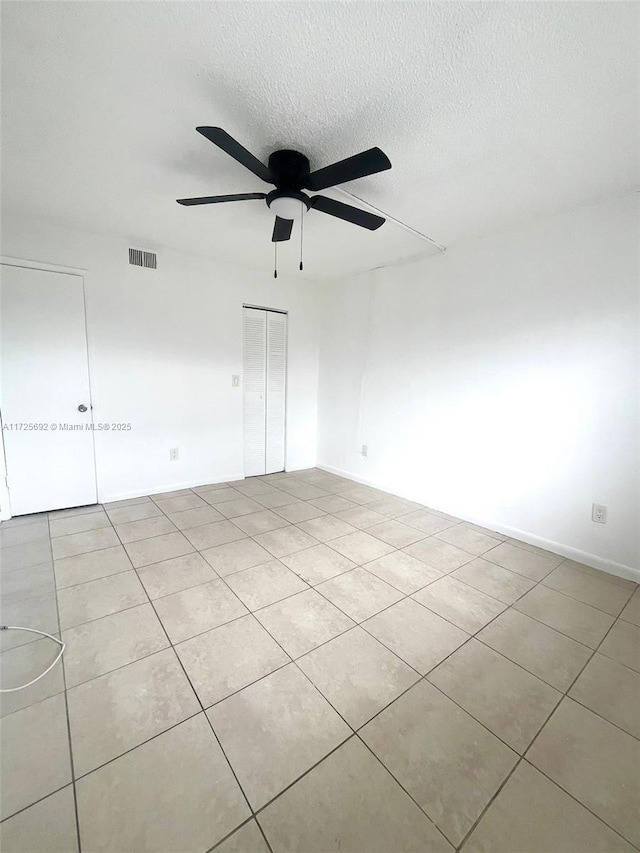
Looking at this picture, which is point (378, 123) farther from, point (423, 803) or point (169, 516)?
point (169, 516)

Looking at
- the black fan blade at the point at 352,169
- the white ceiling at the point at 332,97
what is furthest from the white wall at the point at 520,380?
the black fan blade at the point at 352,169

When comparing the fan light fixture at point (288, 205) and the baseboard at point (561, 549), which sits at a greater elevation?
the fan light fixture at point (288, 205)

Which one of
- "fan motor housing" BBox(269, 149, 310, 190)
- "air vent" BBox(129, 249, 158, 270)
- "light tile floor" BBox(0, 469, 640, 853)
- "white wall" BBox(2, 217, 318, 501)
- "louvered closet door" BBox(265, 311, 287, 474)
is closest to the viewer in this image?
"light tile floor" BBox(0, 469, 640, 853)

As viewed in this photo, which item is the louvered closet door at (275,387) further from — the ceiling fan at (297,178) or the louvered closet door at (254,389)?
the ceiling fan at (297,178)

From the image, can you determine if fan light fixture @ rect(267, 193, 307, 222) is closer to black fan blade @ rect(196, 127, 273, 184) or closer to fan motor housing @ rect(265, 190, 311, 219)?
fan motor housing @ rect(265, 190, 311, 219)

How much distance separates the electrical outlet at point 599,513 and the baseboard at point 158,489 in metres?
3.53

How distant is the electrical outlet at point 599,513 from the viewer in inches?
97.0

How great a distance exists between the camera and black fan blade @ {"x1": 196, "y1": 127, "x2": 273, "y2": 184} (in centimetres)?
138

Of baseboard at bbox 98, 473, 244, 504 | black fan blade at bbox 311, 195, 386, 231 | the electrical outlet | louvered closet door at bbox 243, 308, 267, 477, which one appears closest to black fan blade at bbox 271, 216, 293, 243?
black fan blade at bbox 311, 195, 386, 231

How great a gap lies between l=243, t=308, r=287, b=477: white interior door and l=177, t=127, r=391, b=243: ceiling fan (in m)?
2.12

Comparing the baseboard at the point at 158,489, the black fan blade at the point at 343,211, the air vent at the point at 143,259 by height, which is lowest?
the baseboard at the point at 158,489

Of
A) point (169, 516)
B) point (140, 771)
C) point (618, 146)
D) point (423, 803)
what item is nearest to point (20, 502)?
point (169, 516)

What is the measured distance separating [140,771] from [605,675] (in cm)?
197

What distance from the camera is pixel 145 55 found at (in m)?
1.38
